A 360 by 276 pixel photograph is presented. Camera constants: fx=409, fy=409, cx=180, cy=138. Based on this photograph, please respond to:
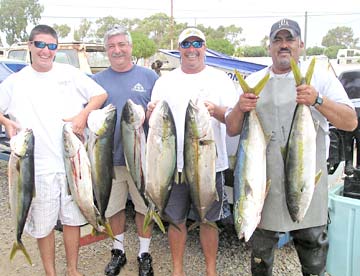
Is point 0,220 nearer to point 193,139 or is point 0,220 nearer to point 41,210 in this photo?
point 41,210

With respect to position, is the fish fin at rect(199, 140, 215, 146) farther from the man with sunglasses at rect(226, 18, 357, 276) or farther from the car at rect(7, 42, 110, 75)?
the car at rect(7, 42, 110, 75)

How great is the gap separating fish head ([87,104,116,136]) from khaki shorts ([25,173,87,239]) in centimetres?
50

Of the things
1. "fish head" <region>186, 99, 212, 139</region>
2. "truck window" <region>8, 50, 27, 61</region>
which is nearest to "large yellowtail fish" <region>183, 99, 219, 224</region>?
"fish head" <region>186, 99, 212, 139</region>

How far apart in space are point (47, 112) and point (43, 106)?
56 millimetres

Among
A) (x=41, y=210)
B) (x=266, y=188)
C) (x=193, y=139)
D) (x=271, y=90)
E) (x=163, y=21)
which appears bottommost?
(x=41, y=210)

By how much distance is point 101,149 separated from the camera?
3.16 metres

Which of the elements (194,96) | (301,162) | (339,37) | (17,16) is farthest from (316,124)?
(339,37)

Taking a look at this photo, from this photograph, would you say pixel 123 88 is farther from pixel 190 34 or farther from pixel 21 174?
pixel 21 174

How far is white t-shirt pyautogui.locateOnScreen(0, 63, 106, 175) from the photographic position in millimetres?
3213

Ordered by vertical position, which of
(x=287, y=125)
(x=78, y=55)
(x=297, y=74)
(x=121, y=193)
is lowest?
(x=121, y=193)

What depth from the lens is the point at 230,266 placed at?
13.0 ft

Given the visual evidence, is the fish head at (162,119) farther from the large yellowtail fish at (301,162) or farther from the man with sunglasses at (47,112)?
the large yellowtail fish at (301,162)

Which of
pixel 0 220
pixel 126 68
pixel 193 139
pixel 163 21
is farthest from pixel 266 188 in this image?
pixel 163 21

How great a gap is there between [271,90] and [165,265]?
2.17 metres
